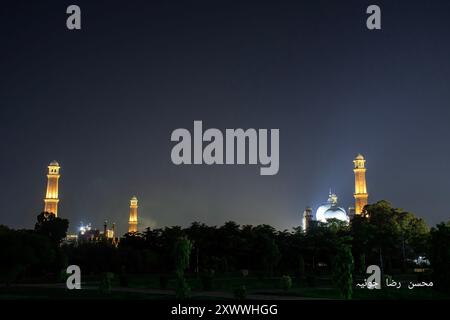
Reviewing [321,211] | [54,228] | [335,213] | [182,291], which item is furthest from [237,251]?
[321,211]

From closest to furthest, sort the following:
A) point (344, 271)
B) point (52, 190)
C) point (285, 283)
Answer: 1. point (344, 271)
2. point (285, 283)
3. point (52, 190)

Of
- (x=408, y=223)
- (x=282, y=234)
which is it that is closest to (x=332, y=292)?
(x=282, y=234)

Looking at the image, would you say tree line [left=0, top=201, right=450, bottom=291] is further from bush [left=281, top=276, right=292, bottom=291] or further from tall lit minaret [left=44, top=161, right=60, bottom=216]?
tall lit minaret [left=44, top=161, right=60, bottom=216]

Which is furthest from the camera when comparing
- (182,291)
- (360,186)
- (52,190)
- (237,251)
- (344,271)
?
(360,186)

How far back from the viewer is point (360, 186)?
112312 millimetres

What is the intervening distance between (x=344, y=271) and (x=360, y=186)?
86.3 metres

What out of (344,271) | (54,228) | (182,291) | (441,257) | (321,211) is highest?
(321,211)

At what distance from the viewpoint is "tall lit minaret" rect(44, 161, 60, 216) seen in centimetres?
10412

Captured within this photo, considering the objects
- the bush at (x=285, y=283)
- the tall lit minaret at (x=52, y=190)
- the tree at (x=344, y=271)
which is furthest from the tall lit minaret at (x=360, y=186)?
the tree at (x=344, y=271)

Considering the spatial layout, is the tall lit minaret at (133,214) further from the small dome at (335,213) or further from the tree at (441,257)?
the tree at (441,257)

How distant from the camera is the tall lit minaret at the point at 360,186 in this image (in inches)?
4402

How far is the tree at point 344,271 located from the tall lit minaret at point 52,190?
3357 inches

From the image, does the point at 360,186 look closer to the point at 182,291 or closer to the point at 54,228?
the point at 54,228

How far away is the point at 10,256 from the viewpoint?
145 ft
